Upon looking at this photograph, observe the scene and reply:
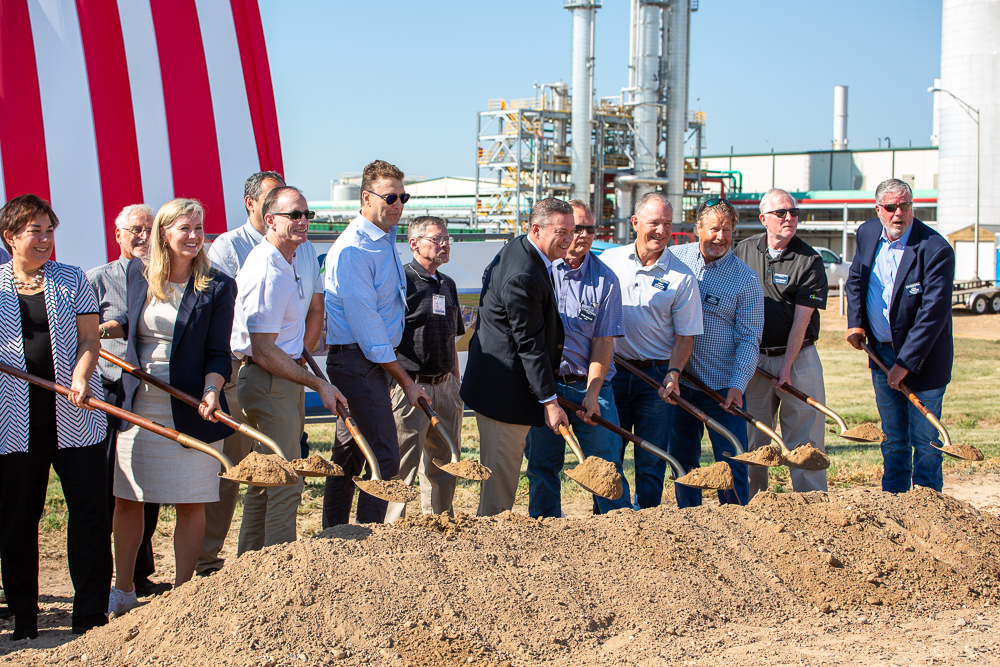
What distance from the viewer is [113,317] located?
435 cm

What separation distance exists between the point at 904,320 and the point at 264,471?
12.8 ft

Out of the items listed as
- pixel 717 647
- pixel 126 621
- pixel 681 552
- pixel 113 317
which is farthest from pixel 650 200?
pixel 126 621

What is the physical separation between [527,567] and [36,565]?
220cm

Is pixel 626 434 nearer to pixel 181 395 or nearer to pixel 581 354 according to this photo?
pixel 581 354

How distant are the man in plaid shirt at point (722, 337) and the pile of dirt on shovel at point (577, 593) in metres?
0.81

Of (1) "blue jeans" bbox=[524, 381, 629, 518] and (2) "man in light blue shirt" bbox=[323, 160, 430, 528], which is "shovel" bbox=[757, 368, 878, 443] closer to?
(1) "blue jeans" bbox=[524, 381, 629, 518]

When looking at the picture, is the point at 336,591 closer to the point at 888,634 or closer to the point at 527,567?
the point at 527,567

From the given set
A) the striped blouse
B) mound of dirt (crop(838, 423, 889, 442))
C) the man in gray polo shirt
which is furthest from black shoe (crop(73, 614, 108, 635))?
mound of dirt (crop(838, 423, 889, 442))

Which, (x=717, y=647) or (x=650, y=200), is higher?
(x=650, y=200)

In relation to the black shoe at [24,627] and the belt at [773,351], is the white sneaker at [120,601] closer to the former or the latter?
the black shoe at [24,627]

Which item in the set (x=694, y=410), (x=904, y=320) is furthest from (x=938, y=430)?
(x=694, y=410)

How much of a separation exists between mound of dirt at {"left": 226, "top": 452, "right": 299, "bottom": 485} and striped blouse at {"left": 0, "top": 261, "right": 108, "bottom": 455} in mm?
784

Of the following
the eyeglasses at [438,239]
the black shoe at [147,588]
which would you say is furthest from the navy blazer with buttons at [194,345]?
the eyeglasses at [438,239]

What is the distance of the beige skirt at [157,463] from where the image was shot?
398 cm
